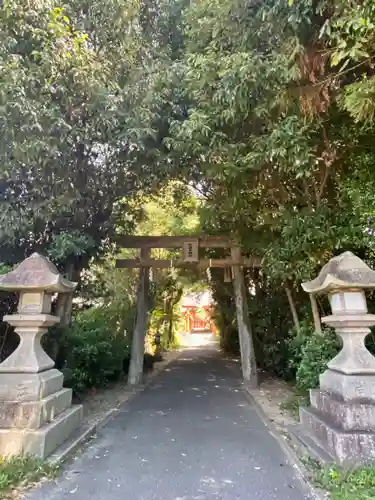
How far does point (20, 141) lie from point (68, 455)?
3.55 metres

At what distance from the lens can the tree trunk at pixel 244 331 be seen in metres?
8.47

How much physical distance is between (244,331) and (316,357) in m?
3.48

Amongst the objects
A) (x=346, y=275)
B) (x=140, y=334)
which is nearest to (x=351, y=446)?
(x=346, y=275)

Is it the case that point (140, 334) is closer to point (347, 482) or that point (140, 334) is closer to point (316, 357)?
point (316, 357)

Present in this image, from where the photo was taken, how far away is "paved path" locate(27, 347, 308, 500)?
10.1 ft

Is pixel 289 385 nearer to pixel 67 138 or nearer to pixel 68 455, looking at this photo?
pixel 68 455

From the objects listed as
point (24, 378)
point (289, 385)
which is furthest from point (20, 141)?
point (289, 385)

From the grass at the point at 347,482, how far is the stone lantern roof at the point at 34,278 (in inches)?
125

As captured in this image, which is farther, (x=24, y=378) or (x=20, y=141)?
(x=20, y=141)

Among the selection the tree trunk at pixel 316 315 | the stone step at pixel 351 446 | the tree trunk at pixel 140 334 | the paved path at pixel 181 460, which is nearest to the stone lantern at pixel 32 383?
the paved path at pixel 181 460

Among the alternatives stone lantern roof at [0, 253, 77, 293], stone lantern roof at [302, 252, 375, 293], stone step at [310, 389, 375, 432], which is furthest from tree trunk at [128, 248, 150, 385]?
stone step at [310, 389, 375, 432]

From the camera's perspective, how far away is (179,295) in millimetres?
16516

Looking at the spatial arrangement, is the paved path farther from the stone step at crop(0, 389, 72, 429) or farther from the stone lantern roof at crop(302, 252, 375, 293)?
the stone lantern roof at crop(302, 252, 375, 293)

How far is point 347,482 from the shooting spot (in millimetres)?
3029
